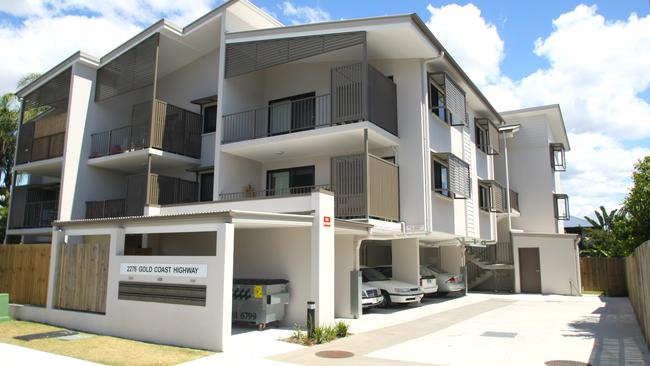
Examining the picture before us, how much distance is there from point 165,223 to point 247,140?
235 inches

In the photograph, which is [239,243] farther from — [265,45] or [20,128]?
[20,128]

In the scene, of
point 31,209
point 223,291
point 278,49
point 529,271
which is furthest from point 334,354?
point 529,271

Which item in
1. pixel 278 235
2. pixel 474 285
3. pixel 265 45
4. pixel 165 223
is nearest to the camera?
pixel 165 223

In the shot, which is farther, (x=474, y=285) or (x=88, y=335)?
(x=474, y=285)

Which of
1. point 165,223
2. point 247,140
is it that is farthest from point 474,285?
point 165,223

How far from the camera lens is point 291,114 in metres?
18.9

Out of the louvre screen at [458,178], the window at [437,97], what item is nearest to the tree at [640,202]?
the louvre screen at [458,178]

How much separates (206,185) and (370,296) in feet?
26.7

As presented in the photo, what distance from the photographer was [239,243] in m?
15.3

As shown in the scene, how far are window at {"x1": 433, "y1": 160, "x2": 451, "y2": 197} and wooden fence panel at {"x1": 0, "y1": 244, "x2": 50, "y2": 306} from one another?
1303cm

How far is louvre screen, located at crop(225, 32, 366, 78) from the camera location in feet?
51.4

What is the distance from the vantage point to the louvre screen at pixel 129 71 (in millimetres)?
19344

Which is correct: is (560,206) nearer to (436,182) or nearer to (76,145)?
(436,182)

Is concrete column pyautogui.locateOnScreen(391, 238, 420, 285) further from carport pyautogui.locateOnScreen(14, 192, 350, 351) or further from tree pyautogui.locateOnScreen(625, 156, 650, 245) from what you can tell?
tree pyautogui.locateOnScreen(625, 156, 650, 245)
